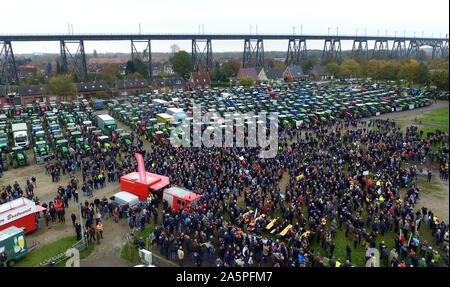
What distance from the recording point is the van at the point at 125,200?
18734mm

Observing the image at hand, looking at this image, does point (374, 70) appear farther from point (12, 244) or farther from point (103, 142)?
point (12, 244)

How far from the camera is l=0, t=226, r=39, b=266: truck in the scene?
14248mm

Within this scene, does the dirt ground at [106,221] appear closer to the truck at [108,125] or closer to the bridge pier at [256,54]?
the truck at [108,125]

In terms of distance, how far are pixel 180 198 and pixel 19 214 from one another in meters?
8.28

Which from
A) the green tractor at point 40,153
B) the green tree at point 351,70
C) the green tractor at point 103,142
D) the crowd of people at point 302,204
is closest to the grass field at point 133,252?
the crowd of people at point 302,204

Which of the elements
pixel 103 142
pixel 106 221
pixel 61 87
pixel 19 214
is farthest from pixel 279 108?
pixel 61 87

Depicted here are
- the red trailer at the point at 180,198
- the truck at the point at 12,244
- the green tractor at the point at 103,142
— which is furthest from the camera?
the green tractor at the point at 103,142

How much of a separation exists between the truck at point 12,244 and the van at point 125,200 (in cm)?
508

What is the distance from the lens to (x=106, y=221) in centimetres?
1838

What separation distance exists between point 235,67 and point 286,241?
280 ft

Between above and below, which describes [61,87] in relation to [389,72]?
below

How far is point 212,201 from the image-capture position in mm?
18484

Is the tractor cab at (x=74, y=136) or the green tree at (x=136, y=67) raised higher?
the green tree at (x=136, y=67)

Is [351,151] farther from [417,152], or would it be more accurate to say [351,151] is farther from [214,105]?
[214,105]
